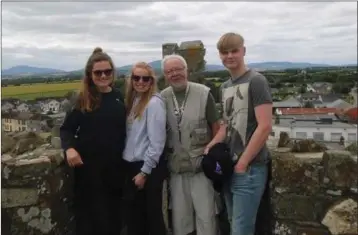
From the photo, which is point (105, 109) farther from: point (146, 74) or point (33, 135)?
point (33, 135)

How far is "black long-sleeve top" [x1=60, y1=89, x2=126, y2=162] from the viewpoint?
3.69 meters

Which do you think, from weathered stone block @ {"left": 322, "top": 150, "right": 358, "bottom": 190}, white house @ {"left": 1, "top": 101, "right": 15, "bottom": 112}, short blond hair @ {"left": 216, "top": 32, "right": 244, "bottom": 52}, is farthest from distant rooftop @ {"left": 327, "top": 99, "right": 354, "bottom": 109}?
white house @ {"left": 1, "top": 101, "right": 15, "bottom": 112}

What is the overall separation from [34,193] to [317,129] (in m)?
2.60

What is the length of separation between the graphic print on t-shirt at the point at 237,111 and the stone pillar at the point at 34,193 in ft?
5.48

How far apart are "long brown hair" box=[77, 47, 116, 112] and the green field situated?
151mm

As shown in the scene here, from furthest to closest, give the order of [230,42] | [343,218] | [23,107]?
[23,107]
[343,218]
[230,42]

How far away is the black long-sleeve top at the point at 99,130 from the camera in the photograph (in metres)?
3.69

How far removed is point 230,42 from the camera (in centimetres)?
332

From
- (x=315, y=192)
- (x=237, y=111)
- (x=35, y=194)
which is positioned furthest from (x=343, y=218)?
(x=35, y=194)

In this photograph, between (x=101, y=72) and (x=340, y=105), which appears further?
(x=101, y=72)

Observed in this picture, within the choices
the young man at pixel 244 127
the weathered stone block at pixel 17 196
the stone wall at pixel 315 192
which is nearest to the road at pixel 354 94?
the stone wall at pixel 315 192

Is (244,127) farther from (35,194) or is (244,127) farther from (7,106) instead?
(7,106)

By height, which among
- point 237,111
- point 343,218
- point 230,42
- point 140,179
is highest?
point 230,42

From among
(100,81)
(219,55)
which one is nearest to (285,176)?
(219,55)
